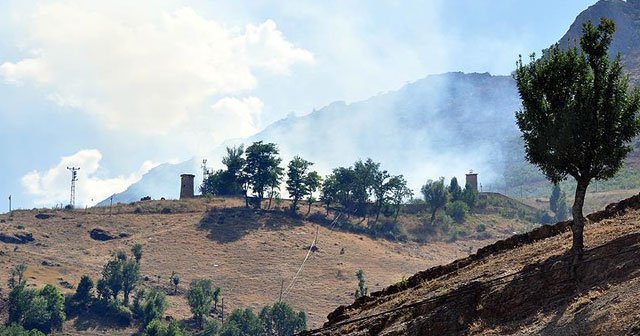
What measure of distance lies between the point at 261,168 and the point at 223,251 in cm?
2135

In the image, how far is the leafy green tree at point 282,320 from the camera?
90875 millimetres

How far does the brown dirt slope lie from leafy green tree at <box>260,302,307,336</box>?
65.7 meters

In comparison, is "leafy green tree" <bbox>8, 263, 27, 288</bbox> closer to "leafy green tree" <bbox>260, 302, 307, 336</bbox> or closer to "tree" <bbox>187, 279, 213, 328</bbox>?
"tree" <bbox>187, 279, 213, 328</bbox>

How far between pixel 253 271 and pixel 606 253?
9274cm

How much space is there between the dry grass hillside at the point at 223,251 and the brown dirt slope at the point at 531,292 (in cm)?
7067

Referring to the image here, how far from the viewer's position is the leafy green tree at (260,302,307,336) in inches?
3578

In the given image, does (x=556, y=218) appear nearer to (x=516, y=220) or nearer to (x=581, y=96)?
(x=516, y=220)

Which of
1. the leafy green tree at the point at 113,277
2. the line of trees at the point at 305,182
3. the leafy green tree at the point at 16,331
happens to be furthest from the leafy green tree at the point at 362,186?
the leafy green tree at the point at 16,331

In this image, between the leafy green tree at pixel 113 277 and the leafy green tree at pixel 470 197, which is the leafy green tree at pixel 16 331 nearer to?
the leafy green tree at pixel 113 277

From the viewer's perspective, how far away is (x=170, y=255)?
114625 mm

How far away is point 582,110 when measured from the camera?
21.7m

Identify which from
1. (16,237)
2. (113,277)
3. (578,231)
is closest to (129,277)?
(113,277)

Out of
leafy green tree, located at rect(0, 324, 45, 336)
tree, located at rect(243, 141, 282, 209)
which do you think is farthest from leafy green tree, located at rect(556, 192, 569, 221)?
leafy green tree, located at rect(0, 324, 45, 336)

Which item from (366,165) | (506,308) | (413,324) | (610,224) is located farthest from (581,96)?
(366,165)
